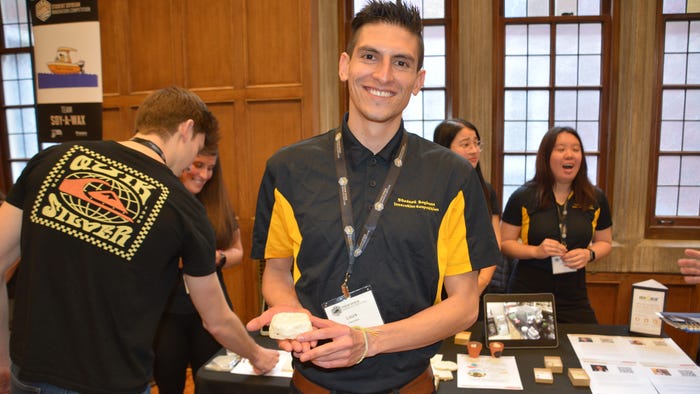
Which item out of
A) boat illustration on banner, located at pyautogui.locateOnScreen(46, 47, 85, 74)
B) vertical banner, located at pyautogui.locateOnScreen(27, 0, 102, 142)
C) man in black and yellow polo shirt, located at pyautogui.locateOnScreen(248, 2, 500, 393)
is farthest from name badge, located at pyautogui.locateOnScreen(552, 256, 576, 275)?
boat illustration on banner, located at pyautogui.locateOnScreen(46, 47, 85, 74)

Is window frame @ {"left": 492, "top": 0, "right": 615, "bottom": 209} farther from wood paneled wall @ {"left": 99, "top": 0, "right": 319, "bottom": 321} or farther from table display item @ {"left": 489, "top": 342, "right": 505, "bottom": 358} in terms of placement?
table display item @ {"left": 489, "top": 342, "right": 505, "bottom": 358}

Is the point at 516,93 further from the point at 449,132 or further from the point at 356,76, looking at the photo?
the point at 356,76

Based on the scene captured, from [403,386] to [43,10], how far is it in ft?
13.2

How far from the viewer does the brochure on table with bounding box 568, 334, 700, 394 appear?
172 cm

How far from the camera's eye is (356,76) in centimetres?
121

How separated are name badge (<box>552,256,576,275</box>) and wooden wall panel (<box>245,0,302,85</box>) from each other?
239 centimetres

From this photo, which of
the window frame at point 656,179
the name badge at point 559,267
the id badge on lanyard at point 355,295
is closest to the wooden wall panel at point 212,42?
the name badge at point 559,267

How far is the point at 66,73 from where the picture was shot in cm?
356

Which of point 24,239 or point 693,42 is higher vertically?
point 693,42

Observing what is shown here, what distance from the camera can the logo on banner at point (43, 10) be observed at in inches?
142

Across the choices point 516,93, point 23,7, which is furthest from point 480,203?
point 23,7

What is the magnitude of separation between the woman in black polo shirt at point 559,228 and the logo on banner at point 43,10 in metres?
3.73

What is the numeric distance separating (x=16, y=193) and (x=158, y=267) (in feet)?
1.54

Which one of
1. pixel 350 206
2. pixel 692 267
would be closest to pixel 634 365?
pixel 692 267
